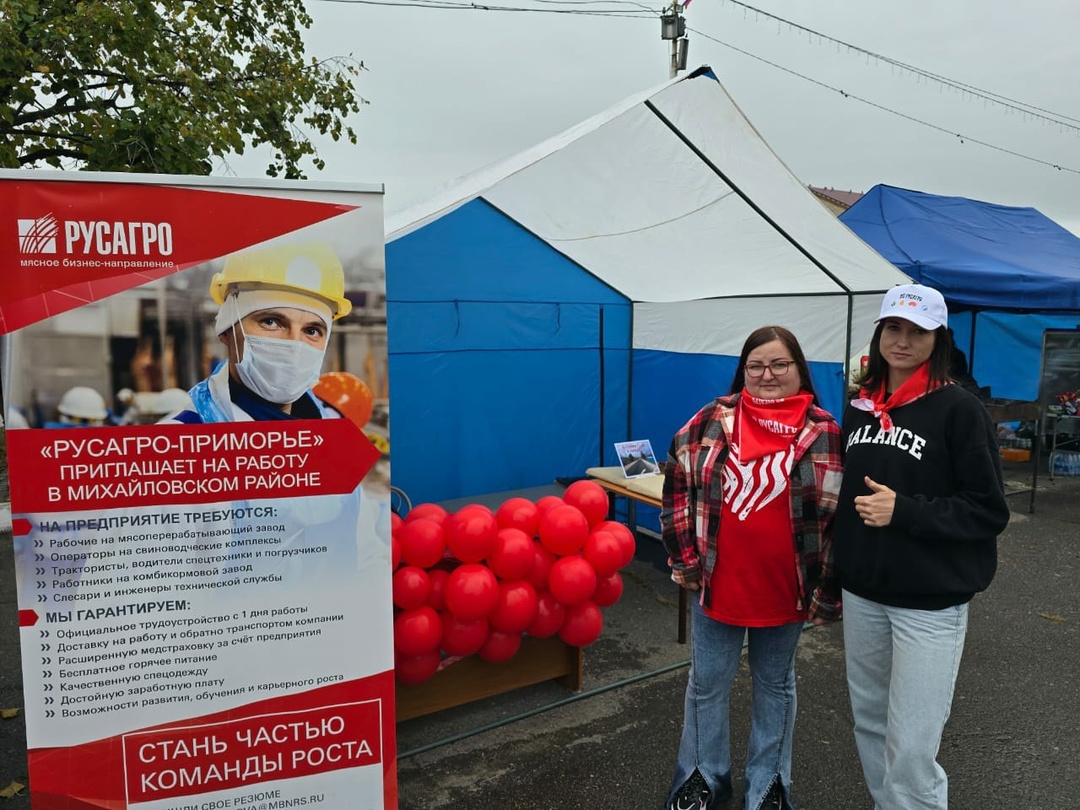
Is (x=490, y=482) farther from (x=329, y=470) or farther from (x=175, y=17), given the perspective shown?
(x=175, y=17)

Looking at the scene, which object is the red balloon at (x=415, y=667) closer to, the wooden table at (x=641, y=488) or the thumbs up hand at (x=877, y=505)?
the wooden table at (x=641, y=488)

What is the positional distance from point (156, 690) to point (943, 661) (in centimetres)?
200

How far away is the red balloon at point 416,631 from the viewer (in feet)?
8.58

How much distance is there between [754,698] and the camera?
223 centimetres

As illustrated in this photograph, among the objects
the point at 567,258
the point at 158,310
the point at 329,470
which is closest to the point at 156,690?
the point at 329,470

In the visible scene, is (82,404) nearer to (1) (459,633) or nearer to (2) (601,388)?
(1) (459,633)

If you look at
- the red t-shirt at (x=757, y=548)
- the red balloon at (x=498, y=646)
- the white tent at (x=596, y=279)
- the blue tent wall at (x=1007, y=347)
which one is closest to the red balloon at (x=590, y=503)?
the red balloon at (x=498, y=646)

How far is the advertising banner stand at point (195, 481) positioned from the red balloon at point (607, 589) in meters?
1.21

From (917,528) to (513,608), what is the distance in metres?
1.52

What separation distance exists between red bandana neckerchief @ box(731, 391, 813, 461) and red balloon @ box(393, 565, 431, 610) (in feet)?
4.14

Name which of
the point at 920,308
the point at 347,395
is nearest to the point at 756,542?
the point at 920,308

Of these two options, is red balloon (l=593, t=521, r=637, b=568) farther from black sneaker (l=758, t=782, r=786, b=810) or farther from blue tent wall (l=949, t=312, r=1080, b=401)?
blue tent wall (l=949, t=312, r=1080, b=401)

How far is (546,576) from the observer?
2.94 m

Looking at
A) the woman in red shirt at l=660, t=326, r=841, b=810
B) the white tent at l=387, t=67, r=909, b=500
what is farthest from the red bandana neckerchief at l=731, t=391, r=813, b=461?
the white tent at l=387, t=67, r=909, b=500
